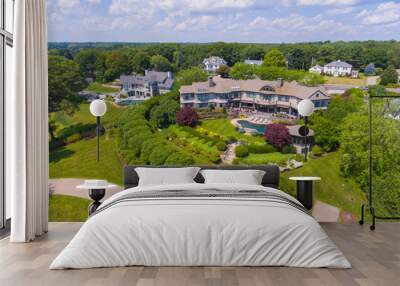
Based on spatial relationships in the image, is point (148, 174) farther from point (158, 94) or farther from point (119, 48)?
point (119, 48)

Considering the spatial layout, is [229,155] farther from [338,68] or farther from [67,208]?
[67,208]

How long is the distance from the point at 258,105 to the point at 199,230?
4294 millimetres

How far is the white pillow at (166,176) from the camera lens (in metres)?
7.33

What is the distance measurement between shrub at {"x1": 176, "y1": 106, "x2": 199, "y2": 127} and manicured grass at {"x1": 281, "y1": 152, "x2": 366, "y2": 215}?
4.86 ft


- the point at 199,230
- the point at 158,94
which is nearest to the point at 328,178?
the point at 158,94

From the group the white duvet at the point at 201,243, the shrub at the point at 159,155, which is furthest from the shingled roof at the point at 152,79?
the white duvet at the point at 201,243

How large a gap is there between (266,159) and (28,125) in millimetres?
3677

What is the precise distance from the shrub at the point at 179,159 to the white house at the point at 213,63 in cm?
132

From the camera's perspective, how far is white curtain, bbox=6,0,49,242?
20.4 ft

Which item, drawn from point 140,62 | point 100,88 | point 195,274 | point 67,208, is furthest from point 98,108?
point 195,274

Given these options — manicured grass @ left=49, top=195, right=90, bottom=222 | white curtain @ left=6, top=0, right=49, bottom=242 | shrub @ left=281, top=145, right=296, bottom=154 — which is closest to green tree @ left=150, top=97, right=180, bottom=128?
manicured grass @ left=49, top=195, right=90, bottom=222

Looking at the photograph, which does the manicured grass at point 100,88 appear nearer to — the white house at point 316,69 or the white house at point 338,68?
the white house at point 316,69

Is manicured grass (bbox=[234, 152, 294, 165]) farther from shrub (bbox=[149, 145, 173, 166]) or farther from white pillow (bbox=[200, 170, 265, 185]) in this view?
white pillow (bbox=[200, 170, 265, 185])

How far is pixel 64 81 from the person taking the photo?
9156mm
